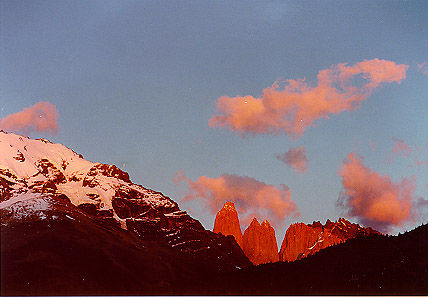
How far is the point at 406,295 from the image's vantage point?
198250mm

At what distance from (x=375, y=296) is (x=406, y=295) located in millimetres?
11812

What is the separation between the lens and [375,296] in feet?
656
